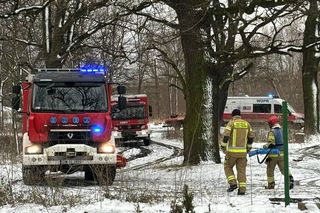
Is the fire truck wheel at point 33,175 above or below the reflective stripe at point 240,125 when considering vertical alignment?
below

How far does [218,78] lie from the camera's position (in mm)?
19766

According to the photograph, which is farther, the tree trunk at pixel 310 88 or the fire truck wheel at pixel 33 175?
the tree trunk at pixel 310 88

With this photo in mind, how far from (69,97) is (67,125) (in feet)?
2.63

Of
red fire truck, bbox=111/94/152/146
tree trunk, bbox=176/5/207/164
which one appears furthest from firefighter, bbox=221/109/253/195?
red fire truck, bbox=111/94/152/146

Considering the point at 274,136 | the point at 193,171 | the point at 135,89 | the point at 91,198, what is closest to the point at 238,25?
the point at 193,171

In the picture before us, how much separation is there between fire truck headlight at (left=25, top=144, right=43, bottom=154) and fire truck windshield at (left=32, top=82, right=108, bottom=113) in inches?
35.3

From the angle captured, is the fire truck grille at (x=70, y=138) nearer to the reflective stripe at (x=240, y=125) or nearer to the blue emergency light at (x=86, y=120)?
the blue emergency light at (x=86, y=120)

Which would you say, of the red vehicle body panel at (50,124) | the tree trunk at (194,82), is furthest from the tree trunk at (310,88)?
the red vehicle body panel at (50,124)

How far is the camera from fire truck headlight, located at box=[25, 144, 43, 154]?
545 inches

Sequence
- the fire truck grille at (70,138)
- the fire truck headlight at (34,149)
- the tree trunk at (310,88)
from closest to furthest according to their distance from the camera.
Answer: the fire truck headlight at (34,149)
the fire truck grille at (70,138)
the tree trunk at (310,88)

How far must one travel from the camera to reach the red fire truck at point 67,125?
13.7 m

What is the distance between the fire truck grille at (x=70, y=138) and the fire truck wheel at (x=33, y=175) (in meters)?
0.73

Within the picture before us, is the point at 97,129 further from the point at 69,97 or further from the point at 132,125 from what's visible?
the point at 132,125

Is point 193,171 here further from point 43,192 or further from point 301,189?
point 43,192
